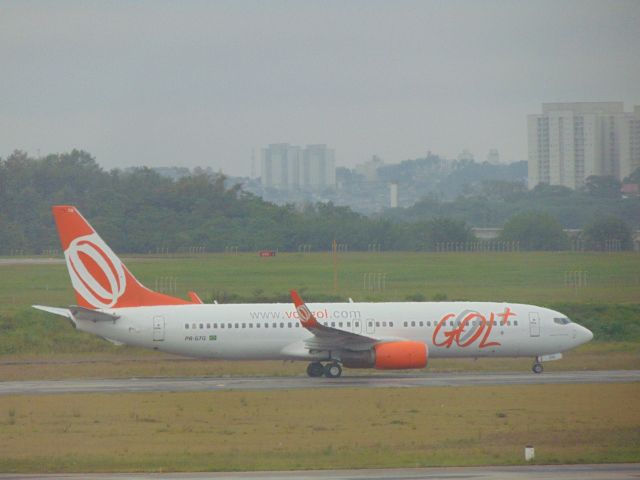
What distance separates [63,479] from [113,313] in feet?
71.8

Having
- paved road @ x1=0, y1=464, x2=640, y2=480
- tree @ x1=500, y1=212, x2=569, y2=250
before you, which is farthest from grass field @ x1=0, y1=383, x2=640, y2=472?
tree @ x1=500, y1=212, x2=569, y2=250

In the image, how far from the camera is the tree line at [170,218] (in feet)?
317

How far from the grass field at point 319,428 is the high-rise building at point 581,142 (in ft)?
39.6

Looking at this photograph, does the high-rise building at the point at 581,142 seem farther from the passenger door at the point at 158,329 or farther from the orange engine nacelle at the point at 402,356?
the passenger door at the point at 158,329

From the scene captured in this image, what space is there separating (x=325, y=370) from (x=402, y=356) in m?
3.37

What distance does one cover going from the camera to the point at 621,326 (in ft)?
193

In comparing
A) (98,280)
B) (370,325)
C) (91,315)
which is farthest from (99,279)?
(370,325)

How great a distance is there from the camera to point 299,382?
4547cm

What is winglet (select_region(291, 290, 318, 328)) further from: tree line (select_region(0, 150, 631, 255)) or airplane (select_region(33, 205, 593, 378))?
tree line (select_region(0, 150, 631, 255))

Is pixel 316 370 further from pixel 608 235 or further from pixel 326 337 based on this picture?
pixel 608 235

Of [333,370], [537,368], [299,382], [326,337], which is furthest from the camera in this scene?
[537,368]

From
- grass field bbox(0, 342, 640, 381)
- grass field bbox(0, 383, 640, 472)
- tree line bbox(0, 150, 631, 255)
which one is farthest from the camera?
tree line bbox(0, 150, 631, 255)

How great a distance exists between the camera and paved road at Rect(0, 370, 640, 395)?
1715 inches

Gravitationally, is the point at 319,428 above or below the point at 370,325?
below
